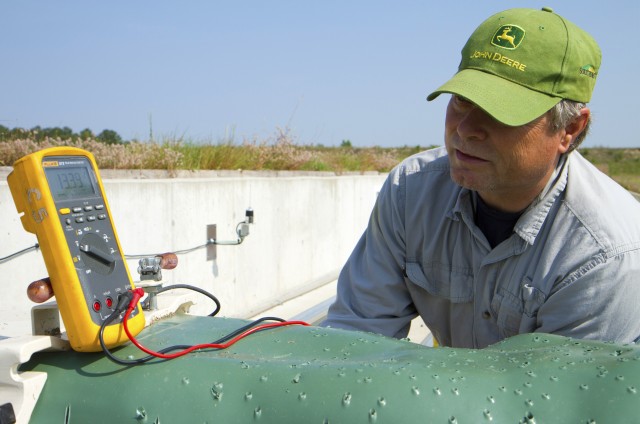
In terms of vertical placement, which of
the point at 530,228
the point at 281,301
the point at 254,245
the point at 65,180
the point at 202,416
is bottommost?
the point at 281,301

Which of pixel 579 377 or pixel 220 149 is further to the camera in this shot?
pixel 220 149

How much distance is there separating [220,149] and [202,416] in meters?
5.17

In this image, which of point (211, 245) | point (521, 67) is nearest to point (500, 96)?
point (521, 67)

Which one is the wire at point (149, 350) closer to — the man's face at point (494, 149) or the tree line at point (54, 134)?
the man's face at point (494, 149)

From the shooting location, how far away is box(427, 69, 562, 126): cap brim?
178cm

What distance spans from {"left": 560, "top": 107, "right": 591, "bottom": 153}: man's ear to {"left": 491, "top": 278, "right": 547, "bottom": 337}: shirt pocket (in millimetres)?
430

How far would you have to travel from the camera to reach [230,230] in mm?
5410

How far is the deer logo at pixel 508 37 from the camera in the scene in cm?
→ 188

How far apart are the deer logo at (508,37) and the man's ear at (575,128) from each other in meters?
0.32

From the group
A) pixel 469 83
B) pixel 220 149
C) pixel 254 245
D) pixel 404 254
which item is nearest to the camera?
pixel 469 83

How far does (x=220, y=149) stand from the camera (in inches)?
242

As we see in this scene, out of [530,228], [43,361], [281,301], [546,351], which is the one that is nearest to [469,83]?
[530,228]

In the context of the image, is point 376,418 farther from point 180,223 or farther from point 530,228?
point 180,223

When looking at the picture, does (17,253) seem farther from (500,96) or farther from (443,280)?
(500,96)
